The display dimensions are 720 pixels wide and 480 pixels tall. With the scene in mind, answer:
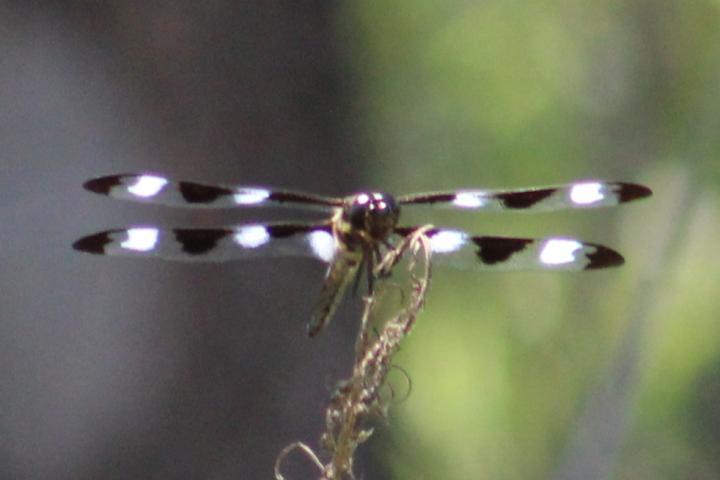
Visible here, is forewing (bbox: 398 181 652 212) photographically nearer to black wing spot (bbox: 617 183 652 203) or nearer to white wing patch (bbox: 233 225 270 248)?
black wing spot (bbox: 617 183 652 203)

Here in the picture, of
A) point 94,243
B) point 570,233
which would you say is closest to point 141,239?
point 94,243

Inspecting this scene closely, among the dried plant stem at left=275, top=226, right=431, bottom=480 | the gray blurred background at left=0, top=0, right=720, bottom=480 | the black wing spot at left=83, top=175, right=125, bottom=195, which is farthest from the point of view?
the gray blurred background at left=0, top=0, right=720, bottom=480

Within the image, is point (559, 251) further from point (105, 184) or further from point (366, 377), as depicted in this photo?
point (105, 184)

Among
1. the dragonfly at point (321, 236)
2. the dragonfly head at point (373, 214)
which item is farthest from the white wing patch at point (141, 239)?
the dragonfly head at point (373, 214)

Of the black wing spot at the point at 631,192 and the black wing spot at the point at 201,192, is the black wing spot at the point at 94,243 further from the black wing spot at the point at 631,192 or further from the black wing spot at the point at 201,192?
the black wing spot at the point at 631,192

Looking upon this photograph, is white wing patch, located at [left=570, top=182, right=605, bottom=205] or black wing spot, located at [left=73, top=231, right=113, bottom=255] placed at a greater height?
white wing patch, located at [left=570, top=182, right=605, bottom=205]

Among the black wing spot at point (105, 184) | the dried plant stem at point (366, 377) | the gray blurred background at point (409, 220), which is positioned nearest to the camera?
the dried plant stem at point (366, 377)

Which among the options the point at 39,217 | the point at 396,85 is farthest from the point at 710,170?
the point at 39,217

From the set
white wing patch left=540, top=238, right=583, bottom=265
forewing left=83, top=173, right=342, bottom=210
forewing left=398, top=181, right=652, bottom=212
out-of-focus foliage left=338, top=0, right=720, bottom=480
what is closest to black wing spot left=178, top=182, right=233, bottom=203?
forewing left=83, top=173, right=342, bottom=210
